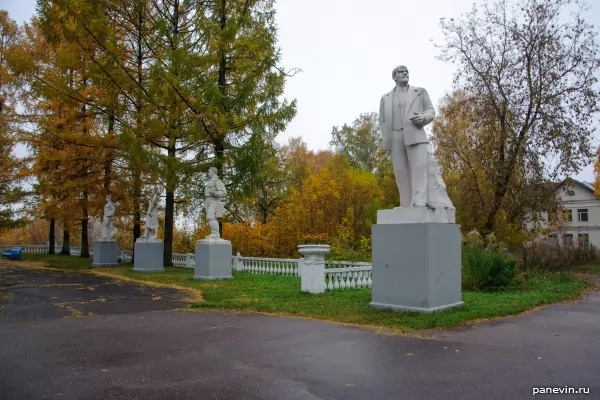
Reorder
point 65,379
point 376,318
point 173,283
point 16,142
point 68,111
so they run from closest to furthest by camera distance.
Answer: point 65,379, point 376,318, point 173,283, point 68,111, point 16,142

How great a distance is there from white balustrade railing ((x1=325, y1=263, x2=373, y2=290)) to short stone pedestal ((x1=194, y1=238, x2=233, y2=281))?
15.5 feet

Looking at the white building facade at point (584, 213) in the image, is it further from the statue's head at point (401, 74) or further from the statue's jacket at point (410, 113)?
the statue's head at point (401, 74)

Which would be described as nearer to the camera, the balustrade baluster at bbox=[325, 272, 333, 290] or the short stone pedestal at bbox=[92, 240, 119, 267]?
the balustrade baluster at bbox=[325, 272, 333, 290]

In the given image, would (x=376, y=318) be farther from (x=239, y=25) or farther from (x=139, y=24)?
(x=139, y=24)

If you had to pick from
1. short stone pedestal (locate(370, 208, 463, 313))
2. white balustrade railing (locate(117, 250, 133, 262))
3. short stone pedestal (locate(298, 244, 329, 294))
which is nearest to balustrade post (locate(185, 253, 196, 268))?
white balustrade railing (locate(117, 250, 133, 262))

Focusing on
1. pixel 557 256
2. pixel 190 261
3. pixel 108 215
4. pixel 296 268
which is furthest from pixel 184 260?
pixel 557 256

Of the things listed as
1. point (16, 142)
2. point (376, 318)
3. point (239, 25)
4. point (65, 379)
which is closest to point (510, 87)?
point (239, 25)

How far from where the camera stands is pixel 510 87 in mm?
19719

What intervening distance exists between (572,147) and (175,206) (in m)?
18.7

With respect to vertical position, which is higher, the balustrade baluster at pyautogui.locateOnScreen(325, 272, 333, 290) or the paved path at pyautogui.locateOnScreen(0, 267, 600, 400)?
the balustrade baluster at pyautogui.locateOnScreen(325, 272, 333, 290)

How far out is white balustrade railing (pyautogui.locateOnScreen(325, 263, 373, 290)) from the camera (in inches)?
446

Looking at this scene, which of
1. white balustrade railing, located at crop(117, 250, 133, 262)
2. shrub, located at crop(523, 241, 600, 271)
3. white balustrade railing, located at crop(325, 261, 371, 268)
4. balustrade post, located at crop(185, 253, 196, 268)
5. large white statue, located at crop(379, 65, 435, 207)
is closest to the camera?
large white statue, located at crop(379, 65, 435, 207)

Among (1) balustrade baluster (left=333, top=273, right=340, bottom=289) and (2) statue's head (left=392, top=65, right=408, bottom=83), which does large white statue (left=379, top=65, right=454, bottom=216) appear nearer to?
(2) statue's head (left=392, top=65, right=408, bottom=83)

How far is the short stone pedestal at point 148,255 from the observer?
18.2 metres
